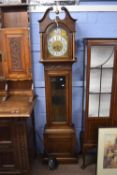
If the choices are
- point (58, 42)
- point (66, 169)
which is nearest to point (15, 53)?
point (58, 42)

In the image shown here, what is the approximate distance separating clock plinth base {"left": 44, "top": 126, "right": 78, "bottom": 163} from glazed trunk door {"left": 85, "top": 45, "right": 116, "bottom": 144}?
0.20 m

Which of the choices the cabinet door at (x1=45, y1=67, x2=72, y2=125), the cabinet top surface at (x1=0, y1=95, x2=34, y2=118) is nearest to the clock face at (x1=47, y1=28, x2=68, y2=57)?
the cabinet door at (x1=45, y1=67, x2=72, y2=125)

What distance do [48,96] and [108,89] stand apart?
0.65m

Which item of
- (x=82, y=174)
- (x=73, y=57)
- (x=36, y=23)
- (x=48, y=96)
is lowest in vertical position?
(x=82, y=174)

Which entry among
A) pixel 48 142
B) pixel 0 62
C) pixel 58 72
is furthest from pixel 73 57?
pixel 48 142

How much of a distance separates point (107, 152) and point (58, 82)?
0.93 m

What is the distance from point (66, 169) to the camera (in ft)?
8.29

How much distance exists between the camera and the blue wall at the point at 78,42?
2.32 meters

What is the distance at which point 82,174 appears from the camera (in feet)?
8.03

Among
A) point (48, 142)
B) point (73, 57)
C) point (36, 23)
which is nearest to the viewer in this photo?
point (73, 57)

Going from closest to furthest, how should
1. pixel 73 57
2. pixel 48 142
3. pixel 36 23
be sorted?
pixel 73 57 → pixel 36 23 → pixel 48 142

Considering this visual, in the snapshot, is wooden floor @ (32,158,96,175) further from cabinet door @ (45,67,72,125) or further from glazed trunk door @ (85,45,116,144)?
cabinet door @ (45,67,72,125)

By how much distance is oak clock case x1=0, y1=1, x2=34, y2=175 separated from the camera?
2.11 metres

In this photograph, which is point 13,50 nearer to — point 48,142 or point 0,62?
point 0,62
